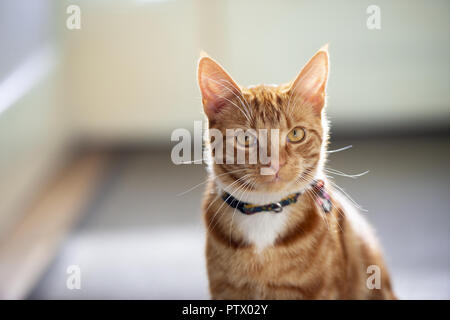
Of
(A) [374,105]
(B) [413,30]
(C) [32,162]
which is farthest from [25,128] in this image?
(B) [413,30]

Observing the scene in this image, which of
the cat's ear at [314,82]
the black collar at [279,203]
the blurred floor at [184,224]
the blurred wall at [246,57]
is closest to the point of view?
the cat's ear at [314,82]

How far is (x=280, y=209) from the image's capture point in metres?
1.11

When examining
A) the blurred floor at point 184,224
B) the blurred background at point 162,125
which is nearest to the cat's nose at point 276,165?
the blurred floor at point 184,224

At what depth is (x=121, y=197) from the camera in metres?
2.17

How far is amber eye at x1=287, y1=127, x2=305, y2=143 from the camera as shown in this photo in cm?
106

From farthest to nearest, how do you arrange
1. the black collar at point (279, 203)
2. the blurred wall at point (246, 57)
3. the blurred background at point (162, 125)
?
1. the blurred wall at point (246, 57)
2. the blurred background at point (162, 125)
3. the black collar at point (279, 203)

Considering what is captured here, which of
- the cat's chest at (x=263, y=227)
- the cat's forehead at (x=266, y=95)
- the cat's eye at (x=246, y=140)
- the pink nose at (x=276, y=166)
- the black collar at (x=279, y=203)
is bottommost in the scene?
the cat's chest at (x=263, y=227)

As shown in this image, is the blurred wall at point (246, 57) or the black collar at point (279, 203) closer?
the black collar at point (279, 203)

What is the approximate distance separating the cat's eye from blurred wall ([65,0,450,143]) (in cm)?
89

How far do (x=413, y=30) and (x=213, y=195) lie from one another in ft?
4.16

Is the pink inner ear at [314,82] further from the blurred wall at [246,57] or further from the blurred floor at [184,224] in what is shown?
the blurred wall at [246,57]

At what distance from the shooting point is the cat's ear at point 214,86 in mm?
1008

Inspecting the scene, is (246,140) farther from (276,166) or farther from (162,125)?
(162,125)

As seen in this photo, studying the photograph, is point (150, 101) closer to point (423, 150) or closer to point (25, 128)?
point (25, 128)
